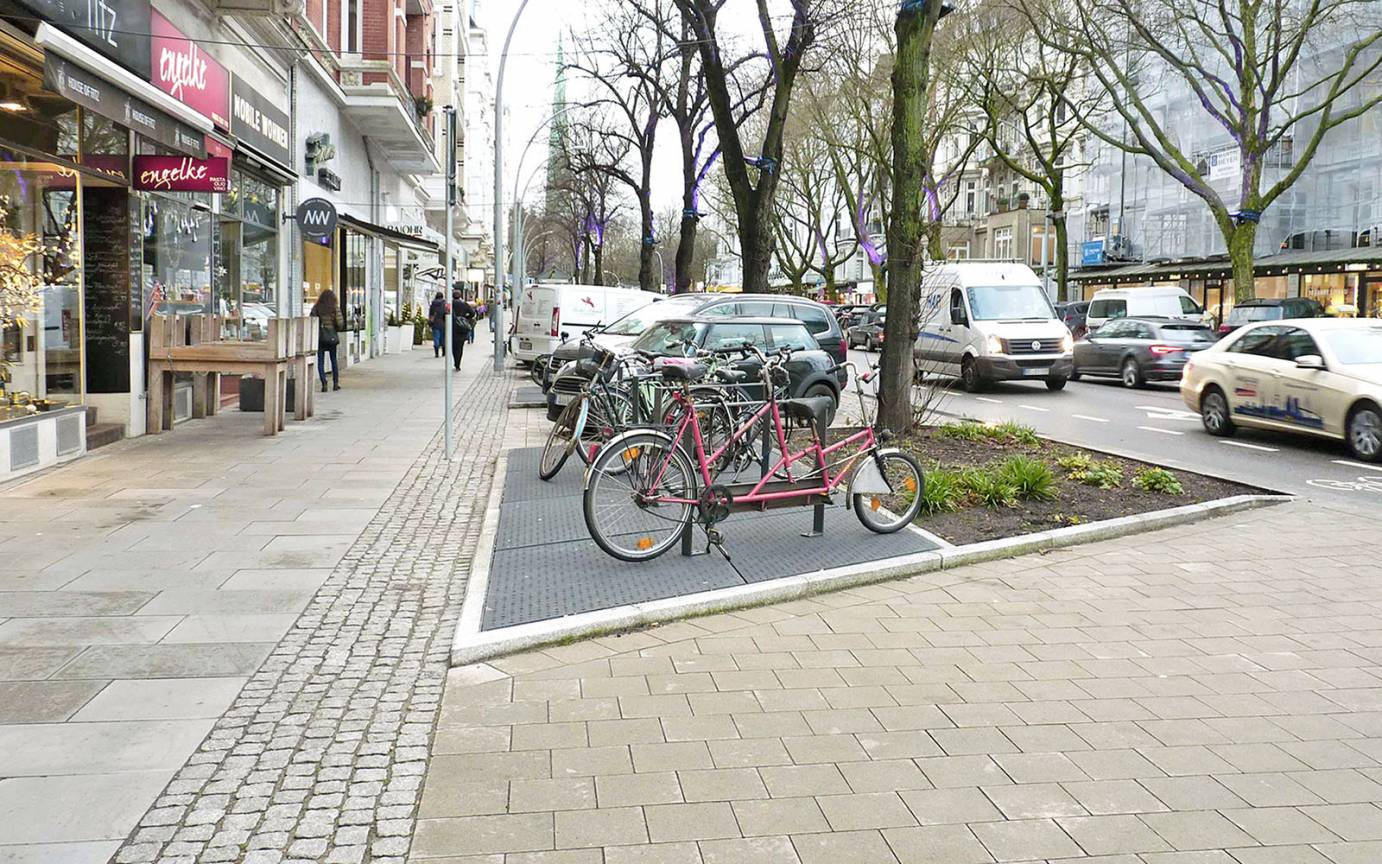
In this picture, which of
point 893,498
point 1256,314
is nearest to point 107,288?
point 893,498

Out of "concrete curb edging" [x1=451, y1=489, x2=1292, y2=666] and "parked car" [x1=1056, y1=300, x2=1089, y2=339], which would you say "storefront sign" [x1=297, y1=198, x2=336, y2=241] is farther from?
"parked car" [x1=1056, y1=300, x2=1089, y2=339]

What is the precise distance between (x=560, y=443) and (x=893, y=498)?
10.9ft

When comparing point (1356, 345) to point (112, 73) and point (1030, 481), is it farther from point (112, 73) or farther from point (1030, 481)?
point (112, 73)

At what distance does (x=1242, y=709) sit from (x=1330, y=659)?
3.36 feet

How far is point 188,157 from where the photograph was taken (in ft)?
42.3

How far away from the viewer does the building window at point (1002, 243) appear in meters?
65.0

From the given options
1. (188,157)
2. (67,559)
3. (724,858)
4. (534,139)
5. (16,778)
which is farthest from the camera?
(534,139)

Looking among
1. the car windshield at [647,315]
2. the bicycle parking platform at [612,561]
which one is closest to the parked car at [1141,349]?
the car windshield at [647,315]

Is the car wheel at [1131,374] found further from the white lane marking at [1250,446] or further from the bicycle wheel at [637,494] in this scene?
the bicycle wheel at [637,494]


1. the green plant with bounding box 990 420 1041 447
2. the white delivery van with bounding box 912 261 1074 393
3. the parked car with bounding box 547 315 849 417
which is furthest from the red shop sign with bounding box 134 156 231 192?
the white delivery van with bounding box 912 261 1074 393

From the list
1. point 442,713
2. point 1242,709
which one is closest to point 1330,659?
point 1242,709

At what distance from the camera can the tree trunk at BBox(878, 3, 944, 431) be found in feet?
37.4

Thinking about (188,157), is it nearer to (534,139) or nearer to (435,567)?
(435,567)

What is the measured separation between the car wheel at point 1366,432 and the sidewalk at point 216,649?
893 centimetres
